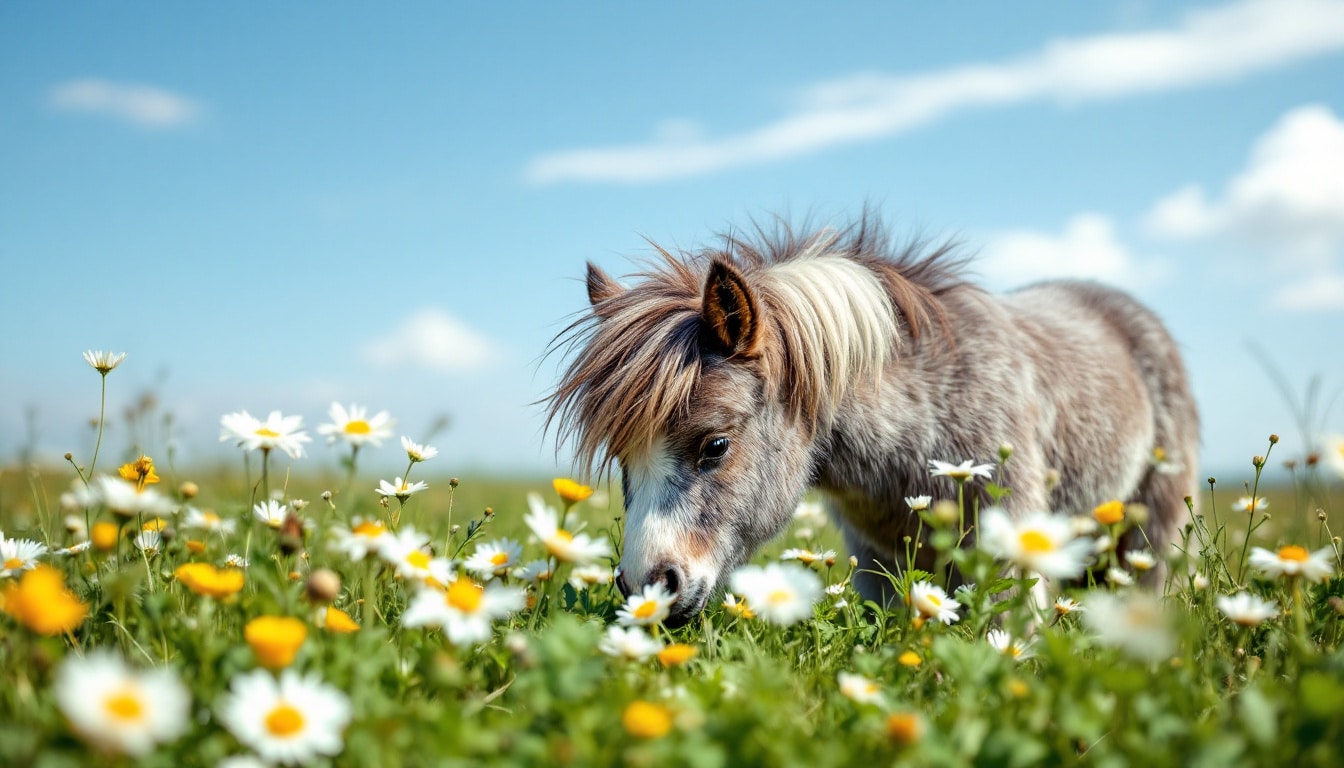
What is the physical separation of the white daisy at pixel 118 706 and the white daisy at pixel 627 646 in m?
0.99

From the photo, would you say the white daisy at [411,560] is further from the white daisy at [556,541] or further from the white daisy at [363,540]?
the white daisy at [556,541]

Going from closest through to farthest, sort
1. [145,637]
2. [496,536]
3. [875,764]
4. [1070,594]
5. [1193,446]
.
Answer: [875,764] < [145,637] < [1070,594] < [1193,446] < [496,536]

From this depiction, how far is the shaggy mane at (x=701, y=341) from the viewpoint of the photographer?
3.49 metres

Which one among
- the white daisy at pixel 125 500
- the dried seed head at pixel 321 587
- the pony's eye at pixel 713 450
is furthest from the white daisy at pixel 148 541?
the pony's eye at pixel 713 450

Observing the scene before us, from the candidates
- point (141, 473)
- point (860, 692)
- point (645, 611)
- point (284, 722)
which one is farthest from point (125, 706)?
point (141, 473)

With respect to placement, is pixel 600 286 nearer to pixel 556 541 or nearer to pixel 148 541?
pixel 148 541

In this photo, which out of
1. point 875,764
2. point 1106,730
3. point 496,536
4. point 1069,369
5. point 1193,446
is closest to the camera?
point 875,764

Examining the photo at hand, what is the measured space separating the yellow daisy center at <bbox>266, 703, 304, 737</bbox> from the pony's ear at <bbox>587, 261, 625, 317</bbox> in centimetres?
285

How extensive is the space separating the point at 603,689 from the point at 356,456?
1.02m

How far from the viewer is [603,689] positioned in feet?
6.53

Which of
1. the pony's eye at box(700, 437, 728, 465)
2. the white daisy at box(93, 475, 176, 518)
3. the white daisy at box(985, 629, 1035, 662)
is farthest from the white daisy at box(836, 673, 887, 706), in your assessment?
the white daisy at box(93, 475, 176, 518)

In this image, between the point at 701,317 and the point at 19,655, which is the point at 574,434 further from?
the point at 19,655

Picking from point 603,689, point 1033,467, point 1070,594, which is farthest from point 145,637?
point 1033,467

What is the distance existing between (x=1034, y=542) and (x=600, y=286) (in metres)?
2.84
